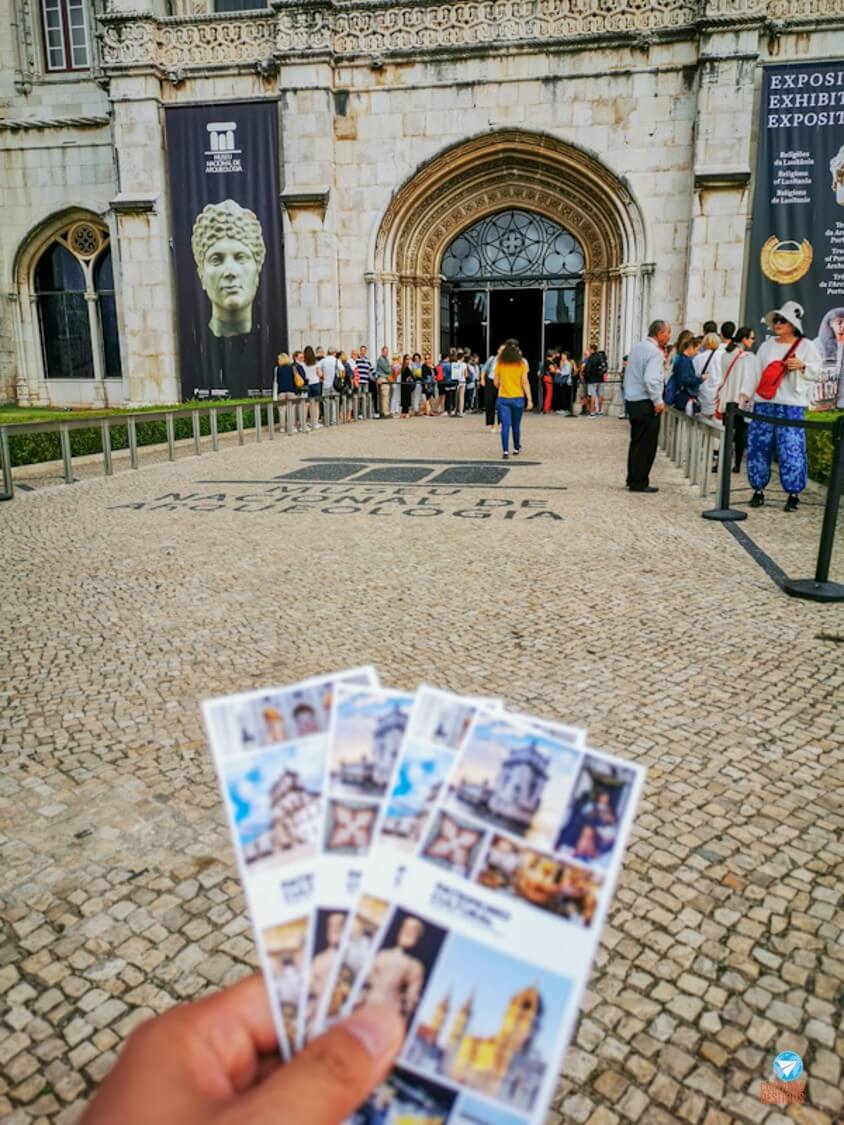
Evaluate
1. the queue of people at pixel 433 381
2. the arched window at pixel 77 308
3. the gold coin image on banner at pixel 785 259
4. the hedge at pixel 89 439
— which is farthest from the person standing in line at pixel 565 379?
the arched window at pixel 77 308

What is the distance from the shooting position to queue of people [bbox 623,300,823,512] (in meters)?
7.28

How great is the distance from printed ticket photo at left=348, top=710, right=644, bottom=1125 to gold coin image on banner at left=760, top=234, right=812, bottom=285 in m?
18.7

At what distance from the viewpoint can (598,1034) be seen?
1858mm

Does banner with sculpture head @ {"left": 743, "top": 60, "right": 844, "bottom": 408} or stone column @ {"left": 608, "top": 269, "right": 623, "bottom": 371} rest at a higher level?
banner with sculpture head @ {"left": 743, "top": 60, "right": 844, "bottom": 408}

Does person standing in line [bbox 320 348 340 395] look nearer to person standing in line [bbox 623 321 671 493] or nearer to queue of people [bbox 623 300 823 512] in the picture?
queue of people [bbox 623 300 823 512]

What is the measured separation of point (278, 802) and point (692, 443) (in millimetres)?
9276

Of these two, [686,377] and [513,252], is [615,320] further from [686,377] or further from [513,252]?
[686,377]

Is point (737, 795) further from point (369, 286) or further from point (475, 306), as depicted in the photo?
point (475, 306)

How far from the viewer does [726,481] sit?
7488 mm

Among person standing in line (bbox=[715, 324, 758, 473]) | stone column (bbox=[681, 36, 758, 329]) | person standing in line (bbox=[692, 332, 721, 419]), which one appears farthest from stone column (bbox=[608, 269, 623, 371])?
person standing in line (bbox=[715, 324, 758, 473])

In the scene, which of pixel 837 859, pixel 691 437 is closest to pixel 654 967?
pixel 837 859

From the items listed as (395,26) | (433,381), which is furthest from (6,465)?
(395,26)

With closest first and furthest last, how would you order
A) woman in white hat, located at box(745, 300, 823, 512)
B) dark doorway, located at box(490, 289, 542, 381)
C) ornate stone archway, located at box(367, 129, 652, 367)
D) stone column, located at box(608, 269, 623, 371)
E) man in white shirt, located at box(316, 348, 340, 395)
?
1. woman in white hat, located at box(745, 300, 823, 512)
2. man in white shirt, located at box(316, 348, 340, 395)
3. ornate stone archway, located at box(367, 129, 652, 367)
4. stone column, located at box(608, 269, 623, 371)
5. dark doorway, located at box(490, 289, 542, 381)

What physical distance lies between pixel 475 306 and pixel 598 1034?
70.2 feet
